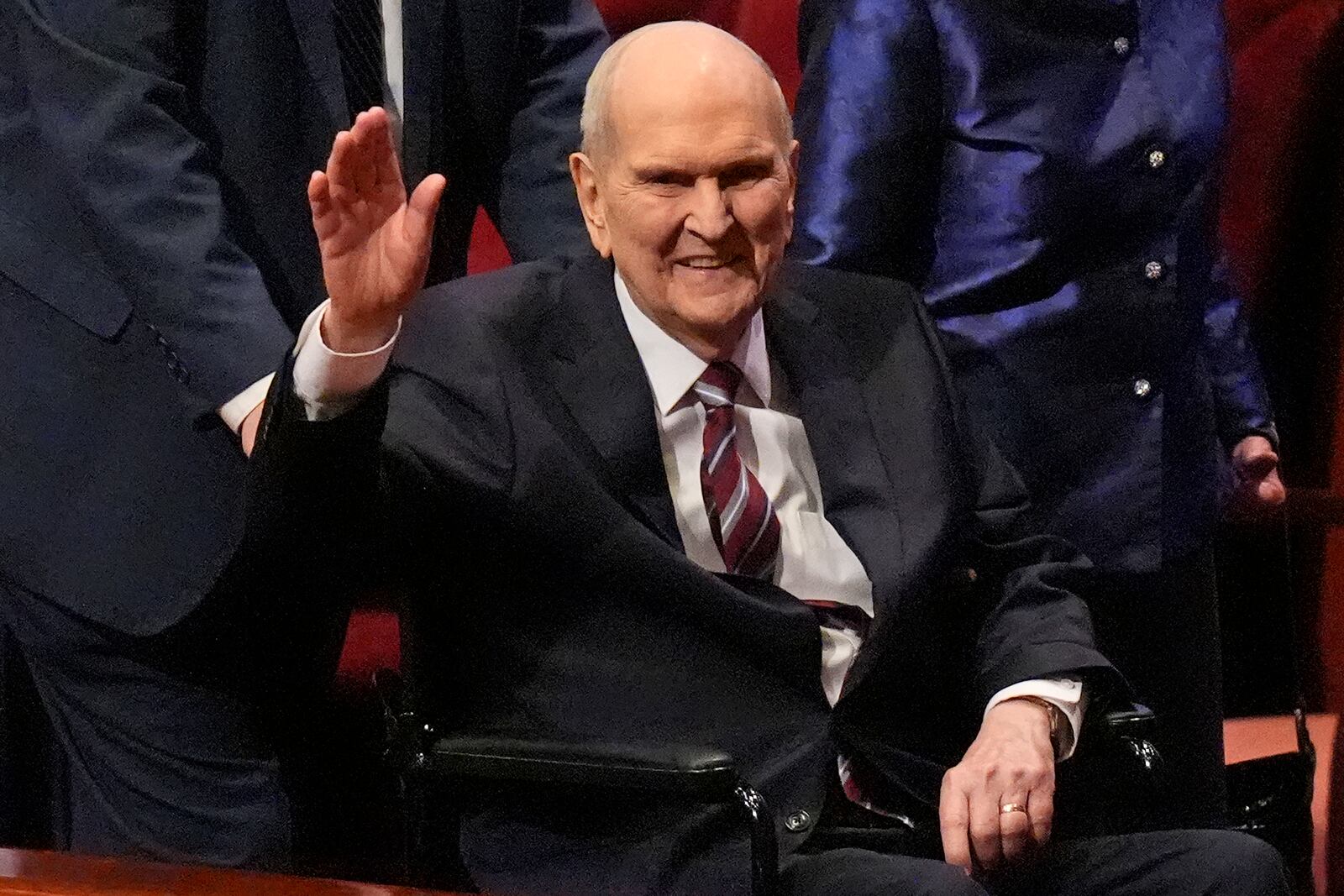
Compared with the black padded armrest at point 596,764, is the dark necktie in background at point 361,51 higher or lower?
higher

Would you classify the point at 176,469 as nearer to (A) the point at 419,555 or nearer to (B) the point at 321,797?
(A) the point at 419,555

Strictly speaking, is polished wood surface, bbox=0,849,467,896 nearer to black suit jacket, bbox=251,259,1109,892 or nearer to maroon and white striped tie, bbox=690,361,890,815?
black suit jacket, bbox=251,259,1109,892

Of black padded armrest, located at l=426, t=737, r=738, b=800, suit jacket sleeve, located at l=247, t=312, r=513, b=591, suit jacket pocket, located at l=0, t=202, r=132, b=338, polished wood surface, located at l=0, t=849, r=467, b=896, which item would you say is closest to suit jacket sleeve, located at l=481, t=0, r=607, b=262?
suit jacket sleeve, located at l=247, t=312, r=513, b=591

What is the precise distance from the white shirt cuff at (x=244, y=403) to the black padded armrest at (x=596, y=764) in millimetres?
325

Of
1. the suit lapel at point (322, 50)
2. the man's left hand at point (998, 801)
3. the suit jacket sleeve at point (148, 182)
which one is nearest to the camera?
the man's left hand at point (998, 801)

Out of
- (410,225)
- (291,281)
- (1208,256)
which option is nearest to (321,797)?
(291,281)

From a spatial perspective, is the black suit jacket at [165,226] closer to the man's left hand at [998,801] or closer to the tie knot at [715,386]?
the tie knot at [715,386]

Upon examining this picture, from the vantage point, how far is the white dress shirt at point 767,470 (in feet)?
4.65

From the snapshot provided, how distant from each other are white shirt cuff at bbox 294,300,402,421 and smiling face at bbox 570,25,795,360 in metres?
0.24

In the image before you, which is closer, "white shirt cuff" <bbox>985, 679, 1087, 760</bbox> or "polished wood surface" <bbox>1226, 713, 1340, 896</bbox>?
"white shirt cuff" <bbox>985, 679, 1087, 760</bbox>

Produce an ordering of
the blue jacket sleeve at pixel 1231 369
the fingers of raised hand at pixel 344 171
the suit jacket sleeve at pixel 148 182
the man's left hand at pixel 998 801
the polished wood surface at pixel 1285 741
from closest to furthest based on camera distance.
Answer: the fingers of raised hand at pixel 344 171 → the man's left hand at pixel 998 801 → the suit jacket sleeve at pixel 148 182 → the blue jacket sleeve at pixel 1231 369 → the polished wood surface at pixel 1285 741

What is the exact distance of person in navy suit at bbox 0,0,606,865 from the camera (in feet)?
4.58

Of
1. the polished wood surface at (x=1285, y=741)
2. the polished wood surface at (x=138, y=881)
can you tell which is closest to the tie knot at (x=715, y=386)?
the polished wood surface at (x=138, y=881)

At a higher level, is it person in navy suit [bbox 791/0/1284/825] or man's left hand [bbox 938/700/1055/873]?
person in navy suit [bbox 791/0/1284/825]
